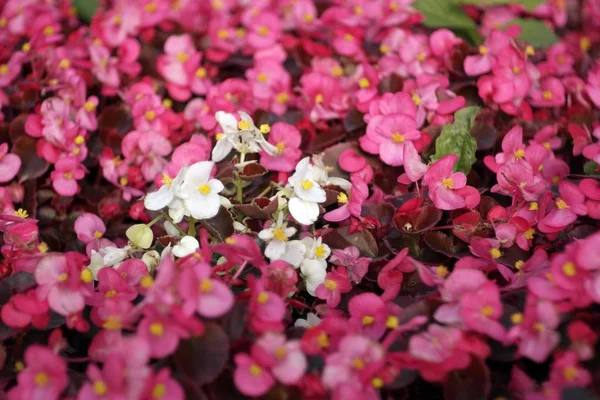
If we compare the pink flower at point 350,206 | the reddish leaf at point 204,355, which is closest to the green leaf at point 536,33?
the pink flower at point 350,206

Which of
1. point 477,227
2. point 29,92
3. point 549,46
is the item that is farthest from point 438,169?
point 29,92

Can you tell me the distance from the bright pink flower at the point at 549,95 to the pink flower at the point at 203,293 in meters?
0.74

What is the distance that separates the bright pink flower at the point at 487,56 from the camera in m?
1.11

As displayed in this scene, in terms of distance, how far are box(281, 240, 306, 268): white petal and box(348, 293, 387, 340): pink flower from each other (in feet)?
0.31

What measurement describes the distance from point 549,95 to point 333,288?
601 millimetres

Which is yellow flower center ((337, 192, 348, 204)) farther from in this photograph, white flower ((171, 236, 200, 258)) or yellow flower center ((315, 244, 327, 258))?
white flower ((171, 236, 200, 258))

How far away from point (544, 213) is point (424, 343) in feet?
1.09

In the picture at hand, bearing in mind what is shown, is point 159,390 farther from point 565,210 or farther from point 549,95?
point 549,95

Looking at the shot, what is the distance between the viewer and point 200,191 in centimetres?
85

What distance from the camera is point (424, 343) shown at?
698 mm

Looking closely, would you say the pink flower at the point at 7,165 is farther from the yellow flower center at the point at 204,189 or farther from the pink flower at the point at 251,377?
the pink flower at the point at 251,377

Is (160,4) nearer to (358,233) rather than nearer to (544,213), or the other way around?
(358,233)

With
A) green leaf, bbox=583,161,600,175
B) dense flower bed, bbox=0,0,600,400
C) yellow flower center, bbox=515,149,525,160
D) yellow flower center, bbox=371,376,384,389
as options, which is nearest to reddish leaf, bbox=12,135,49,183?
dense flower bed, bbox=0,0,600,400

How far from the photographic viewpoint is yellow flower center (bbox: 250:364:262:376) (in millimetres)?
680
